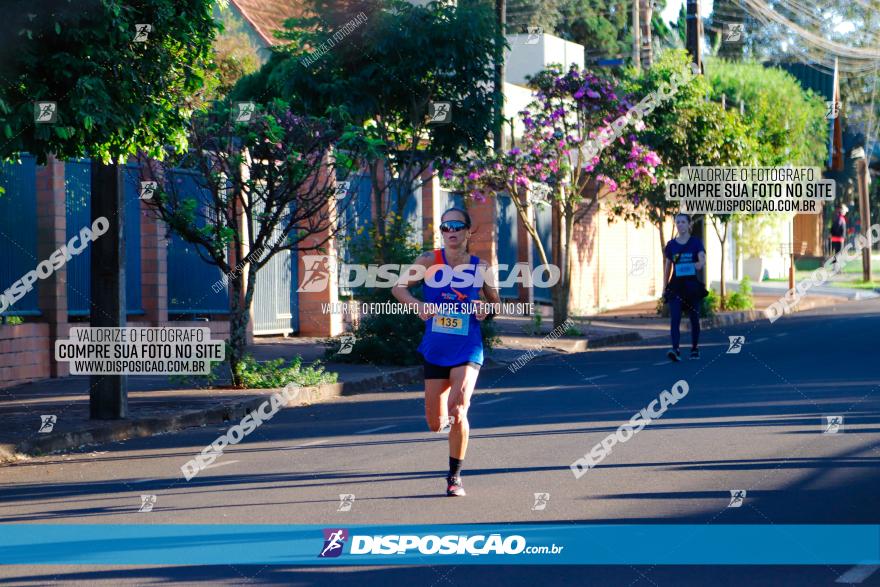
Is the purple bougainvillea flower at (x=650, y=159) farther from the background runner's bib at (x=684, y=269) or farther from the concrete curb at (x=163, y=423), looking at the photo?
the concrete curb at (x=163, y=423)

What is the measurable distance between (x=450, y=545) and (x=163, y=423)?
6514 millimetres

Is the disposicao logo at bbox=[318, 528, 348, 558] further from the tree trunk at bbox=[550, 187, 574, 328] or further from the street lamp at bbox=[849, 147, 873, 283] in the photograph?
the street lamp at bbox=[849, 147, 873, 283]

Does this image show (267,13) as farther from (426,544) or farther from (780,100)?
(426,544)

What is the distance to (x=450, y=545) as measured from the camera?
7090 mm

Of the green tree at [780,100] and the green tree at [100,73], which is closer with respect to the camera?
the green tree at [100,73]

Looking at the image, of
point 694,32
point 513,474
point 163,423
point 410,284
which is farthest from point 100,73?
point 694,32

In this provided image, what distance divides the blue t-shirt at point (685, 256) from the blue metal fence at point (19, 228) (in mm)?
8637

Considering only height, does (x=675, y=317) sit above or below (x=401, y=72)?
below

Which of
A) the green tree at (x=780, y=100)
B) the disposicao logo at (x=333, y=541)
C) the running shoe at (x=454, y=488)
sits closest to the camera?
the disposicao logo at (x=333, y=541)

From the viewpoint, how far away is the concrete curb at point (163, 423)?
11.4 metres

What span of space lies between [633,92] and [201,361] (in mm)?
12836

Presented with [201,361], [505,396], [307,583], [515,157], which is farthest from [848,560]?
[515,157]

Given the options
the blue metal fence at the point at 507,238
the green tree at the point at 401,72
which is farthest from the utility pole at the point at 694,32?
the green tree at the point at 401,72

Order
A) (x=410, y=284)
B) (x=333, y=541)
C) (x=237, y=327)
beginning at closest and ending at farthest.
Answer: (x=333, y=541)
(x=410, y=284)
(x=237, y=327)
